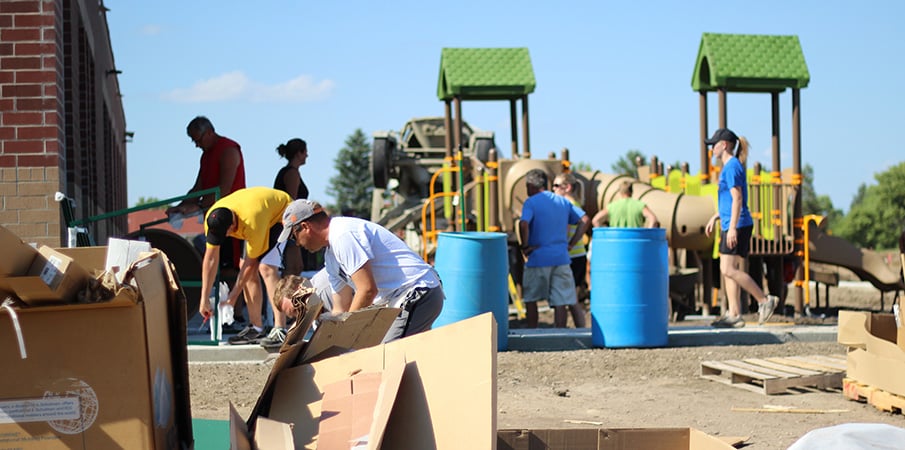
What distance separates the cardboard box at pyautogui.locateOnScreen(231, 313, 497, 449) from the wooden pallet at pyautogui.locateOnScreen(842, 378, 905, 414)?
157 inches

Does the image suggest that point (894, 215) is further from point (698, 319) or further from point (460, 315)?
point (460, 315)

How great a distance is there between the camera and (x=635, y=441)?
4297 mm

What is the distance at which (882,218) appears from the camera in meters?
64.2

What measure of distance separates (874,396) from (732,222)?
3.35 metres

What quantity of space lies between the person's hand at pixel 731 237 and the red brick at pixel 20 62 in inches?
244

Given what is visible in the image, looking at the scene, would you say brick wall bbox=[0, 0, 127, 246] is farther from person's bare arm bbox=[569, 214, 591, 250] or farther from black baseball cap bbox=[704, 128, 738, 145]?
black baseball cap bbox=[704, 128, 738, 145]

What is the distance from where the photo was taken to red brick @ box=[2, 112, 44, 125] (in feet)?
24.4

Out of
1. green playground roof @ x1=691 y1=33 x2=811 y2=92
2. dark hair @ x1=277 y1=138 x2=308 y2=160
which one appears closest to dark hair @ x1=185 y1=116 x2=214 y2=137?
dark hair @ x1=277 y1=138 x2=308 y2=160

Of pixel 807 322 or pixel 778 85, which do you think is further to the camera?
pixel 778 85

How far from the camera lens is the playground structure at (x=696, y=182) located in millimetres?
13523

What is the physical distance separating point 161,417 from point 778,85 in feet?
39.4

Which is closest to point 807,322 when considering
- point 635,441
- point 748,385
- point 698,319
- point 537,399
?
point 698,319

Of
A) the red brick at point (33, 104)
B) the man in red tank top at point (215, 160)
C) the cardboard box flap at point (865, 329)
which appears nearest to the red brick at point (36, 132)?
the red brick at point (33, 104)

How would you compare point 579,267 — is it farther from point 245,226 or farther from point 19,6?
point 19,6
